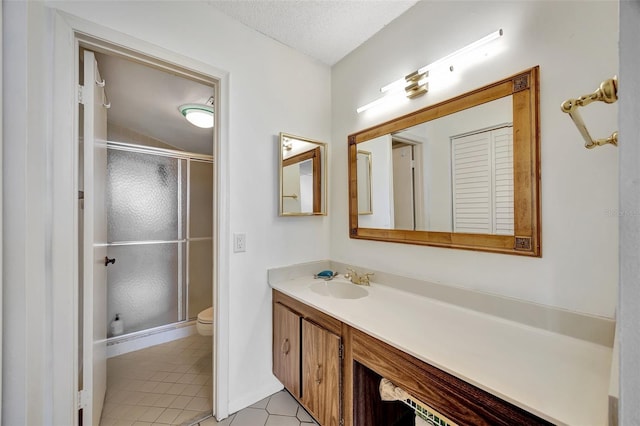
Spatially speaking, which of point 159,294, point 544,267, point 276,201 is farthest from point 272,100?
point 159,294

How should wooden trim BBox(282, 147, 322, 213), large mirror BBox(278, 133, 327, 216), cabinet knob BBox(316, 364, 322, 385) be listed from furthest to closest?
1. wooden trim BBox(282, 147, 322, 213)
2. large mirror BBox(278, 133, 327, 216)
3. cabinet knob BBox(316, 364, 322, 385)

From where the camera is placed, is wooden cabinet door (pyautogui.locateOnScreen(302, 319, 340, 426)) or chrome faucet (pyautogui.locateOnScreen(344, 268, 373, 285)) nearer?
wooden cabinet door (pyautogui.locateOnScreen(302, 319, 340, 426))

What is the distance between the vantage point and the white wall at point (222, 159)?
707 mm

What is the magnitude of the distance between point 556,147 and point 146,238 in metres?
3.13

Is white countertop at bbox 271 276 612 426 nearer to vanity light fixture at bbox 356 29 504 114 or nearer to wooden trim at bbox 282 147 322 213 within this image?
wooden trim at bbox 282 147 322 213

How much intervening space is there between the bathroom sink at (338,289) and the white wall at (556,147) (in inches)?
17.8

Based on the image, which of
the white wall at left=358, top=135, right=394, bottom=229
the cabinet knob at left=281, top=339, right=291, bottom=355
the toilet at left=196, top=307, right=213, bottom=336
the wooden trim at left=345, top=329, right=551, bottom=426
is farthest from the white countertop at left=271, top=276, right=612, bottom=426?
the toilet at left=196, top=307, right=213, bottom=336

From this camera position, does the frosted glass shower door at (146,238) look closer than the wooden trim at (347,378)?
No

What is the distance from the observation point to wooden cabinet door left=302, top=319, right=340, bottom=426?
4.01 feet

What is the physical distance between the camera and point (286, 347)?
61.5 inches

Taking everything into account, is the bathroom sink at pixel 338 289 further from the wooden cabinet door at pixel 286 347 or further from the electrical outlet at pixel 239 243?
the electrical outlet at pixel 239 243

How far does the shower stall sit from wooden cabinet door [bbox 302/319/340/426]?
193cm

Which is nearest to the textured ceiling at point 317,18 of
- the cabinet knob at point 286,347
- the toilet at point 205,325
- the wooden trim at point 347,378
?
the wooden trim at point 347,378

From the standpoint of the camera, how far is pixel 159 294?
2633 millimetres
